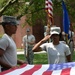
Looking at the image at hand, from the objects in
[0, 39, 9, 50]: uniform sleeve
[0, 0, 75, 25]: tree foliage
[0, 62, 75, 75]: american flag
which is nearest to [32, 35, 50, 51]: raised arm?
[0, 62, 75, 75]: american flag

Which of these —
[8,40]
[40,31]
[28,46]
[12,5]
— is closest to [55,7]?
[12,5]

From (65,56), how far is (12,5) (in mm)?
16607

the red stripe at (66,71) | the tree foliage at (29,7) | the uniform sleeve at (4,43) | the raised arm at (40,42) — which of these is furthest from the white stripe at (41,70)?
the tree foliage at (29,7)

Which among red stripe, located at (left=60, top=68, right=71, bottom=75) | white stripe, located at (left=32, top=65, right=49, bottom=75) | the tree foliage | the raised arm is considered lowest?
white stripe, located at (left=32, top=65, right=49, bottom=75)

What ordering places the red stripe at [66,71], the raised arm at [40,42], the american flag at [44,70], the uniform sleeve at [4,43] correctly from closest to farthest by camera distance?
the red stripe at [66,71], the american flag at [44,70], the uniform sleeve at [4,43], the raised arm at [40,42]

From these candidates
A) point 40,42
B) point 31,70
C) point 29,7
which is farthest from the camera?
point 29,7

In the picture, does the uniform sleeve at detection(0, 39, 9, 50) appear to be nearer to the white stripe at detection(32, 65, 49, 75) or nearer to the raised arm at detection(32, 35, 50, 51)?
the white stripe at detection(32, 65, 49, 75)

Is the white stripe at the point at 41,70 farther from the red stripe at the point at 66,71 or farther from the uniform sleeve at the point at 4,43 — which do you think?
the uniform sleeve at the point at 4,43

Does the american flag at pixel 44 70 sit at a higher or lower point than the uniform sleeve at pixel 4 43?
lower

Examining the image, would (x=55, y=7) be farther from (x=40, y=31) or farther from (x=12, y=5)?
(x=40, y=31)

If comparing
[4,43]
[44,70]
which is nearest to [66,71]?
[44,70]

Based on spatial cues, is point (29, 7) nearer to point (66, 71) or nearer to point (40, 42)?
point (40, 42)

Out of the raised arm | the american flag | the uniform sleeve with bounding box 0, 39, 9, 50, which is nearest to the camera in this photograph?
the american flag

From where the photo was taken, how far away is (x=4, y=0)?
22875mm
